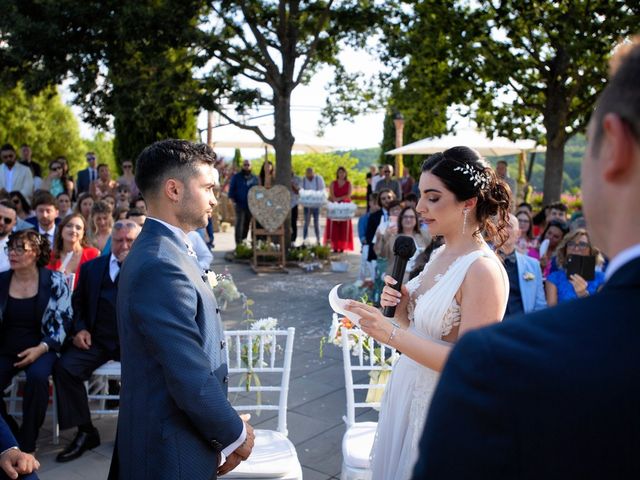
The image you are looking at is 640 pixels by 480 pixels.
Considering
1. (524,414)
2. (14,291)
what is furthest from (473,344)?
(14,291)

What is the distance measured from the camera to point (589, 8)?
9.90 m

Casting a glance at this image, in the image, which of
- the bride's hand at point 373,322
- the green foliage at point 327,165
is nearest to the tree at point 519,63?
the bride's hand at point 373,322

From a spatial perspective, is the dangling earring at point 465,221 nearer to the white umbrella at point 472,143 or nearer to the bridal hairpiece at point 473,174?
the bridal hairpiece at point 473,174

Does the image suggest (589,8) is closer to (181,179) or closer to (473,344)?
(181,179)

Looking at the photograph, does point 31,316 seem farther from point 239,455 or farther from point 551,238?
point 551,238

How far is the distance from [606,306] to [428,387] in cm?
173

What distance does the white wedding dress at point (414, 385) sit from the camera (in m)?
2.32

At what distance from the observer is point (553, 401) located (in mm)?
738

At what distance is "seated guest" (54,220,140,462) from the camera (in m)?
4.50

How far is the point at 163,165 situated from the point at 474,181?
1245 millimetres

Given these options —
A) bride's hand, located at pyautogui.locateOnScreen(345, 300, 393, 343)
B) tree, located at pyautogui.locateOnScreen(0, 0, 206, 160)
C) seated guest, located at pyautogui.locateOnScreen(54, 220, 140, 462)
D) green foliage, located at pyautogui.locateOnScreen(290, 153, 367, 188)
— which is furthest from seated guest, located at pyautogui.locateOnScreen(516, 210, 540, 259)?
green foliage, located at pyautogui.locateOnScreen(290, 153, 367, 188)

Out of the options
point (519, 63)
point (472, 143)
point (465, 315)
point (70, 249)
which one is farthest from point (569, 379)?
point (472, 143)

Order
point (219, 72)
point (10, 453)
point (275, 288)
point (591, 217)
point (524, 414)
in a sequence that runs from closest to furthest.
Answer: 1. point (524, 414)
2. point (591, 217)
3. point (10, 453)
4. point (275, 288)
5. point (219, 72)

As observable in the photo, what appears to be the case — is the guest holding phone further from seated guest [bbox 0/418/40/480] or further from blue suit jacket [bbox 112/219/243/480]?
seated guest [bbox 0/418/40/480]
